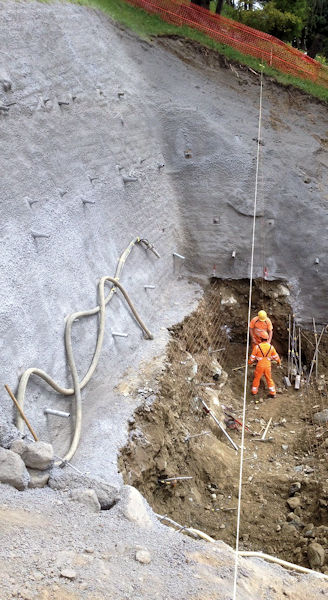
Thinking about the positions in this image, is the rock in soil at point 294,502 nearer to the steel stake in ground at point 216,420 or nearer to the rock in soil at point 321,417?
the steel stake in ground at point 216,420

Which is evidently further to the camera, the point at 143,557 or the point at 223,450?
the point at 223,450

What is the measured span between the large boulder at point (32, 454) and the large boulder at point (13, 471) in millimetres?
150

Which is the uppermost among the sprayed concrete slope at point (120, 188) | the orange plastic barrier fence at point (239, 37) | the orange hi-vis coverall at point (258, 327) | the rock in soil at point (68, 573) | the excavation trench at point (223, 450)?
the orange plastic barrier fence at point (239, 37)

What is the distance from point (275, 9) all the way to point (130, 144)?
7.38 m

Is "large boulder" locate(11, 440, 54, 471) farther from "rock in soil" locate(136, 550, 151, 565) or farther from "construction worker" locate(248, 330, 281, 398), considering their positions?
"construction worker" locate(248, 330, 281, 398)

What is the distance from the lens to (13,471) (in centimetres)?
476

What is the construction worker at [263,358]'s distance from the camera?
32.1 feet

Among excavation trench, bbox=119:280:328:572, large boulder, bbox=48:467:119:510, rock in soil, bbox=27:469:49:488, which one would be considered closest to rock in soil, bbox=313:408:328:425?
excavation trench, bbox=119:280:328:572

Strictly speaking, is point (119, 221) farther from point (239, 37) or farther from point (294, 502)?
point (239, 37)

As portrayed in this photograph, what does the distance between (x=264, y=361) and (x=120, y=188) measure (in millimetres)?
4308

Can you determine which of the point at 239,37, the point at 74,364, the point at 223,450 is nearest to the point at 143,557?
the point at 74,364

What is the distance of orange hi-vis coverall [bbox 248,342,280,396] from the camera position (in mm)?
9773

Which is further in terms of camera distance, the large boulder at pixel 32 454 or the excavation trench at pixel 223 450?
the excavation trench at pixel 223 450

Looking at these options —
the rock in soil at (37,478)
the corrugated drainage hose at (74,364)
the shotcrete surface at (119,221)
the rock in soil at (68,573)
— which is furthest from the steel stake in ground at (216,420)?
the rock in soil at (68,573)
